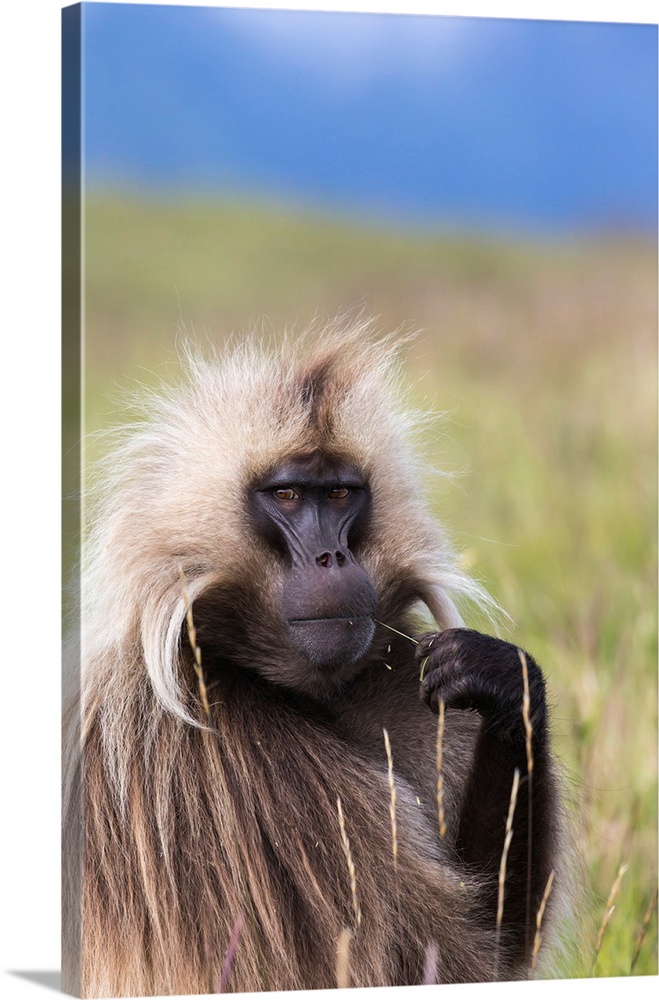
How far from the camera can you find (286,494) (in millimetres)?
3672

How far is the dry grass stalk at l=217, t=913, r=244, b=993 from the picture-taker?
3486mm

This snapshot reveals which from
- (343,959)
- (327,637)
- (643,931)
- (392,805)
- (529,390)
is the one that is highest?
(529,390)

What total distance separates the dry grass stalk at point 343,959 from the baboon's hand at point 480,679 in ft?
1.91

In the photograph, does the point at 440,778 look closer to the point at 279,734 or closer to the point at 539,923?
the point at 279,734

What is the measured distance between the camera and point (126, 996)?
355 cm

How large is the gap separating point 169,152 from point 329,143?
55 cm

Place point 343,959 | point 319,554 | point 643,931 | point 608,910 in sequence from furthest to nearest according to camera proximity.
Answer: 1. point 643,931
2. point 608,910
3. point 319,554
4. point 343,959

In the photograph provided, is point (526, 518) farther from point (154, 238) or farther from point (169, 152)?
point (169, 152)

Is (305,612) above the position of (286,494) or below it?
below

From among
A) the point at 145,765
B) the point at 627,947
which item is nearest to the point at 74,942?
the point at 145,765

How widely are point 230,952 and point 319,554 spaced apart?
95cm

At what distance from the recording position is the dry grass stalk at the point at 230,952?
3.49 m

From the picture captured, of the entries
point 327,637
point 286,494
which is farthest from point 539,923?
point 286,494

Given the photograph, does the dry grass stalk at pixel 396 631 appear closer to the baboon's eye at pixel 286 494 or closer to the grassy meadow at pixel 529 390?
the baboon's eye at pixel 286 494
